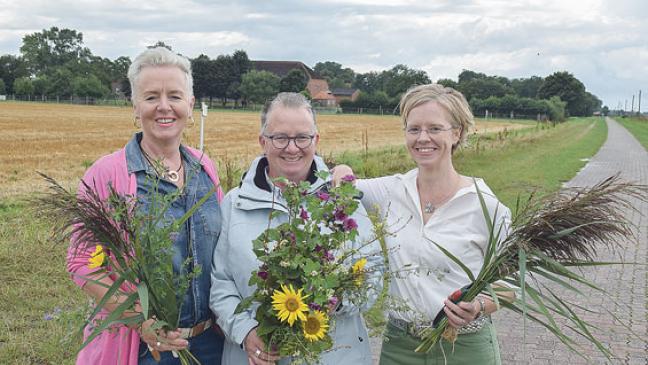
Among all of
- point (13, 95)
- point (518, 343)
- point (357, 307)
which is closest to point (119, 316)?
point (357, 307)

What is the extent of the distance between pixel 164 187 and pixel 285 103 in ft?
2.03

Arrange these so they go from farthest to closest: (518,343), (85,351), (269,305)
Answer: (518,343) < (85,351) < (269,305)

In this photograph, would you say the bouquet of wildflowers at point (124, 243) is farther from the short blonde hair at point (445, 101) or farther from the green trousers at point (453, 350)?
the short blonde hair at point (445, 101)

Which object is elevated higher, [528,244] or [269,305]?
[528,244]

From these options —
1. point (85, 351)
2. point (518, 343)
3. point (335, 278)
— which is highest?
point (335, 278)

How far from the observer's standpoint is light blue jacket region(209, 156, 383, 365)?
2453 millimetres

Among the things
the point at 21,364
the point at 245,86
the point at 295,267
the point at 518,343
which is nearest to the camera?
the point at 295,267

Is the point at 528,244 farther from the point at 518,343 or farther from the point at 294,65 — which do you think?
the point at 294,65

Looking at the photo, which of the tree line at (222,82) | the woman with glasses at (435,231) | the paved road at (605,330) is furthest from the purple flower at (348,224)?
the tree line at (222,82)

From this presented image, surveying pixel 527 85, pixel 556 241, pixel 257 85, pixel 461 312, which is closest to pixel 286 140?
pixel 461 312

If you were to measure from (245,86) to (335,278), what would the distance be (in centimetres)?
Answer: 8717

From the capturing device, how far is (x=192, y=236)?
8.56 feet

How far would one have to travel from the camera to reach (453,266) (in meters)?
2.69

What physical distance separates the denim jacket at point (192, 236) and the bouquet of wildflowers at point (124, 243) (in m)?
0.25
